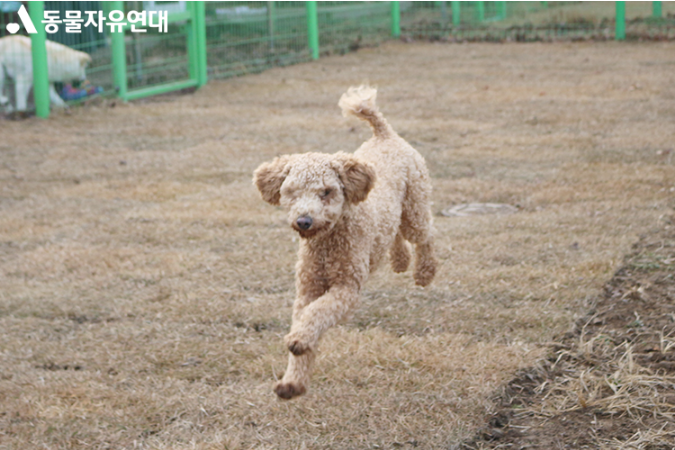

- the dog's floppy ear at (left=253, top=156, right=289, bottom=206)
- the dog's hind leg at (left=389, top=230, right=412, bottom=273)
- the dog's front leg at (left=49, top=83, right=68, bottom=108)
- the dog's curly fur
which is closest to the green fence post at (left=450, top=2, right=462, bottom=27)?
the dog's front leg at (left=49, top=83, right=68, bottom=108)

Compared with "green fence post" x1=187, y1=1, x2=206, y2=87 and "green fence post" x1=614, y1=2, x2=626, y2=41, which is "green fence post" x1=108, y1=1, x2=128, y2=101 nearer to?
"green fence post" x1=187, y1=1, x2=206, y2=87

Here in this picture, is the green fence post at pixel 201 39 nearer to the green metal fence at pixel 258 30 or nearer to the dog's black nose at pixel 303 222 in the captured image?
the green metal fence at pixel 258 30

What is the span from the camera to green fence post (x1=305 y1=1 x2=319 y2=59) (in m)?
14.1

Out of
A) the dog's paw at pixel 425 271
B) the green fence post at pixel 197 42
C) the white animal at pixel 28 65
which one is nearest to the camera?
the dog's paw at pixel 425 271

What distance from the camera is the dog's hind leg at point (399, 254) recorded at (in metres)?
4.44

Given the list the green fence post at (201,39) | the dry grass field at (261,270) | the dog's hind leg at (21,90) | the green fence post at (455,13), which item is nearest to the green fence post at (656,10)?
the green fence post at (455,13)

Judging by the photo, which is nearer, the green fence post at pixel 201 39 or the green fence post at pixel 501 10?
the green fence post at pixel 201 39

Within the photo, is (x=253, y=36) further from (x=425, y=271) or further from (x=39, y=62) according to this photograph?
(x=425, y=271)

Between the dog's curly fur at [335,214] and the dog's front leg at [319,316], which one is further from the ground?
the dog's curly fur at [335,214]

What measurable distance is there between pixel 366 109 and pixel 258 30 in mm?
9828

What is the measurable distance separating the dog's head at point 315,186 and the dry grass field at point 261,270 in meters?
0.92

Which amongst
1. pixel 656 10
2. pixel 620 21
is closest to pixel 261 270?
Answer: pixel 620 21

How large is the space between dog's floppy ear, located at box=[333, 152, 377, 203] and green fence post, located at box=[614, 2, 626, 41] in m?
13.9

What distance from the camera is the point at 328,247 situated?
10.8 ft
